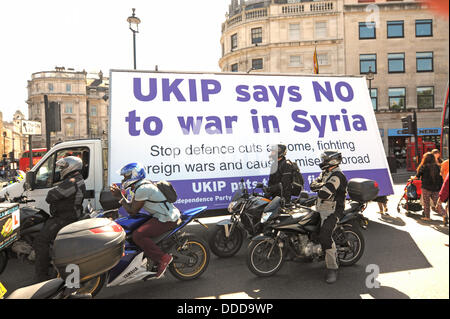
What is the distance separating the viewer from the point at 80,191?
472 cm

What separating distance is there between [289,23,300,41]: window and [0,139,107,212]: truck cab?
29726 millimetres

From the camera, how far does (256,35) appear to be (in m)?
34.1

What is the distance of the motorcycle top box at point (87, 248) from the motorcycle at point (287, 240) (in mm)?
2212

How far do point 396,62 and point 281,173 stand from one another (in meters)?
29.9

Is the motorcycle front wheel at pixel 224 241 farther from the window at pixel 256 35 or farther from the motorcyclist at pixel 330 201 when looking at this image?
the window at pixel 256 35

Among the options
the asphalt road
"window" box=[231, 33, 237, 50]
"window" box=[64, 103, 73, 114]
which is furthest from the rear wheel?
"window" box=[64, 103, 73, 114]

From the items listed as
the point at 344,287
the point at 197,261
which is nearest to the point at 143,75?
the point at 197,261

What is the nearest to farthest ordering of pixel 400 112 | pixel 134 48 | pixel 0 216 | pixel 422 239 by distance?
pixel 0 216, pixel 422 239, pixel 134 48, pixel 400 112

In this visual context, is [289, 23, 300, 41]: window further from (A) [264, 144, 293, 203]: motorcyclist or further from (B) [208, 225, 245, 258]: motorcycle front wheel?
→ (B) [208, 225, 245, 258]: motorcycle front wheel

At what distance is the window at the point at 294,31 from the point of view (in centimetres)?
3200

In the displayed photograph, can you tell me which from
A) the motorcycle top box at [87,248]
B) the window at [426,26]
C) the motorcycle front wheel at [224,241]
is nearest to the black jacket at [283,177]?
the motorcycle front wheel at [224,241]

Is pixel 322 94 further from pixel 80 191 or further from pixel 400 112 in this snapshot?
pixel 400 112
